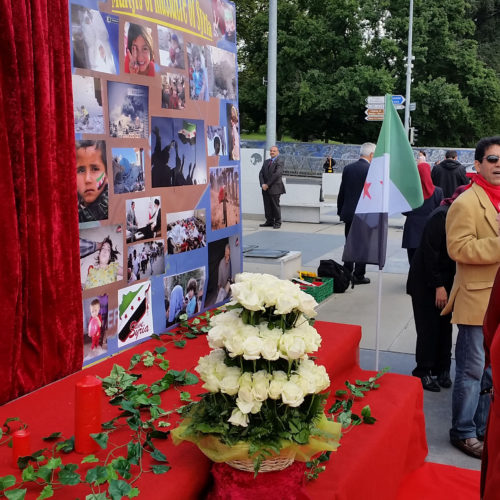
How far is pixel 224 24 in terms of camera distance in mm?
5703

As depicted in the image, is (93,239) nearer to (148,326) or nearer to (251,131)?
(148,326)

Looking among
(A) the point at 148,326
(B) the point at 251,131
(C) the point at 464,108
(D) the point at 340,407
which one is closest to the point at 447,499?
(D) the point at 340,407

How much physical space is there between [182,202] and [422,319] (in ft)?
7.04

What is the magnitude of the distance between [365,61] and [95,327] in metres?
37.9

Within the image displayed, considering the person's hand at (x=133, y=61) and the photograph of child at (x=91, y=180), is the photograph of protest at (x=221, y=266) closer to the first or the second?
the photograph of child at (x=91, y=180)

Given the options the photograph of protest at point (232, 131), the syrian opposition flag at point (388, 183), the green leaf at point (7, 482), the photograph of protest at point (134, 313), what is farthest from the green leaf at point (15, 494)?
the photograph of protest at point (232, 131)

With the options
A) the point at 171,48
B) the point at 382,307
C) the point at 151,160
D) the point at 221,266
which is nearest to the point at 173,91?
the point at 171,48

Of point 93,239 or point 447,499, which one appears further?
point 93,239

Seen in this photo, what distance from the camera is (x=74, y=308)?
389cm

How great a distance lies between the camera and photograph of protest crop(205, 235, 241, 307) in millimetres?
5652

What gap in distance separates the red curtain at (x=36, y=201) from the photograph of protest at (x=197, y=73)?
59.8 inches

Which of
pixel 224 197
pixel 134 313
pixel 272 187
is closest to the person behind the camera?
pixel 134 313

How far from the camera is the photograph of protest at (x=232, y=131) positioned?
5.83 meters

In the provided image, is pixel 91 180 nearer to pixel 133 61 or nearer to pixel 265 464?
pixel 133 61
